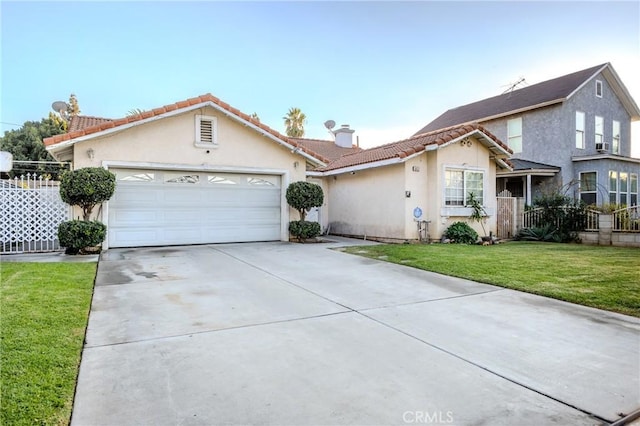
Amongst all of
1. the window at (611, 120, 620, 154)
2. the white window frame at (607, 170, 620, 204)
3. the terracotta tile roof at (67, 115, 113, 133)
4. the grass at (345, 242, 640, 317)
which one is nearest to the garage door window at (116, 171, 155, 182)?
the terracotta tile roof at (67, 115, 113, 133)

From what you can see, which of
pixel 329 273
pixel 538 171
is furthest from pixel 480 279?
pixel 538 171

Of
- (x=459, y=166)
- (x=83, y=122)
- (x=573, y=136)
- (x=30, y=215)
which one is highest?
(x=573, y=136)

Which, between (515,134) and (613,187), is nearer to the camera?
(613,187)

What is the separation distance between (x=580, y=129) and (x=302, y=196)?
16065mm

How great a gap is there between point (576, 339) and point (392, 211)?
32.2 feet

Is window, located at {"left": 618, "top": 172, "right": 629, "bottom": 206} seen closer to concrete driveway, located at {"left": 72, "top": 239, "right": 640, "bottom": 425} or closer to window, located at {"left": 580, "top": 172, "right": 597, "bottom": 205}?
window, located at {"left": 580, "top": 172, "right": 597, "bottom": 205}

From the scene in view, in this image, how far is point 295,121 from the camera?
1884 inches

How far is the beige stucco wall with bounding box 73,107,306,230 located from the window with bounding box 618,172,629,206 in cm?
1716

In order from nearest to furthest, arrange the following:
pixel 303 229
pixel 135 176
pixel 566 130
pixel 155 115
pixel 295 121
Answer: pixel 155 115 → pixel 135 176 → pixel 303 229 → pixel 566 130 → pixel 295 121

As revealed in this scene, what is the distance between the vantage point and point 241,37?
46.8 ft

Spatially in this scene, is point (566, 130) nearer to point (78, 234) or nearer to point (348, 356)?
point (348, 356)

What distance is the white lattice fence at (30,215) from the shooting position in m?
10.0

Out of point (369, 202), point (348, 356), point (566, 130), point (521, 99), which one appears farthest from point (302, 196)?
point (521, 99)

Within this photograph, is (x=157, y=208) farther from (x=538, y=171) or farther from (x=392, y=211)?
(x=538, y=171)
